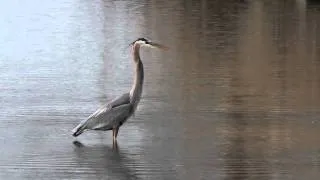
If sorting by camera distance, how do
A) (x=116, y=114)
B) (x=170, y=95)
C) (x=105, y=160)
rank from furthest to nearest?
(x=170, y=95), (x=116, y=114), (x=105, y=160)

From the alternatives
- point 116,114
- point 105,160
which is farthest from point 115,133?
point 105,160

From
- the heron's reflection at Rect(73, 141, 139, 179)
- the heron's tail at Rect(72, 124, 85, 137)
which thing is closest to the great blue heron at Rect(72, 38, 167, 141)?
the heron's tail at Rect(72, 124, 85, 137)

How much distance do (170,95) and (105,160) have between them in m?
1.90

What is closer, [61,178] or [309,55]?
[61,178]

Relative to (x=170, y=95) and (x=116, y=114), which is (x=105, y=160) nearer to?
(x=116, y=114)

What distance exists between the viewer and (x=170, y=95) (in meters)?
7.22

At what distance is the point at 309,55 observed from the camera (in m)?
9.20

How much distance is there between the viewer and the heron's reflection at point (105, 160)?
512 centimetres

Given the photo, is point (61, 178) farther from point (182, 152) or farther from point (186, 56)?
point (186, 56)

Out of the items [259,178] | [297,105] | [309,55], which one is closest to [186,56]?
[309,55]

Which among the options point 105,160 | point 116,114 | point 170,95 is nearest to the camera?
point 105,160

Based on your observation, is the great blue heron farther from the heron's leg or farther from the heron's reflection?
the heron's reflection

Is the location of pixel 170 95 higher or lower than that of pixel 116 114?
lower

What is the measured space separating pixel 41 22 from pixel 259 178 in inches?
302
